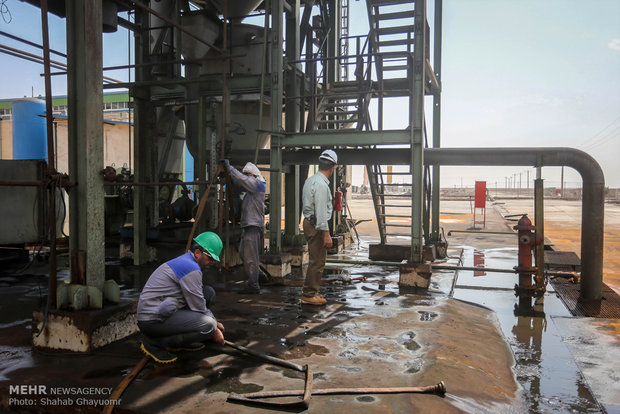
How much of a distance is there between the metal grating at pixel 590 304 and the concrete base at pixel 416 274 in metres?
2.04

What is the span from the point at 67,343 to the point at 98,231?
1.07 m

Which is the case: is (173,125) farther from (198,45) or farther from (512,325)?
(512,325)

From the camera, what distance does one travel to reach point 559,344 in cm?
512

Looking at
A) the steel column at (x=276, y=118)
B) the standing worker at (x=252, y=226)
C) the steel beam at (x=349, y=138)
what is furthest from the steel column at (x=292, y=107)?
the standing worker at (x=252, y=226)

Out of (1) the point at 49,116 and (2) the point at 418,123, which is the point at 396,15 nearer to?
(2) the point at 418,123

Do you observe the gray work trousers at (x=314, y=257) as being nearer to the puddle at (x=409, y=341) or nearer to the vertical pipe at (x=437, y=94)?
the puddle at (x=409, y=341)

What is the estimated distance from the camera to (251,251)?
679 centimetres

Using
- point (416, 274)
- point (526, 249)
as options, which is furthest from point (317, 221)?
point (526, 249)

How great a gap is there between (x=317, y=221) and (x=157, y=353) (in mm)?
2701

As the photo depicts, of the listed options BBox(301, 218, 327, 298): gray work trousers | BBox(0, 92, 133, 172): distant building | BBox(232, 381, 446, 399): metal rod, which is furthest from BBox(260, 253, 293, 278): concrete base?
BBox(0, 92, 133, 172): distant building

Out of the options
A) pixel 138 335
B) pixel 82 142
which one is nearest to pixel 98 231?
pixel 82 142

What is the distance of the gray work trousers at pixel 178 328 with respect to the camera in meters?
4.08

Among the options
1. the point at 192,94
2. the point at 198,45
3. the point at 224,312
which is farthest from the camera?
the point at 198,45

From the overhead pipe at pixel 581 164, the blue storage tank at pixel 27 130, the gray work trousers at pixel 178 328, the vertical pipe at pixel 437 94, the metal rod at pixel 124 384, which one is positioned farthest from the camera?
the blue storage tank at pixel 27 130
